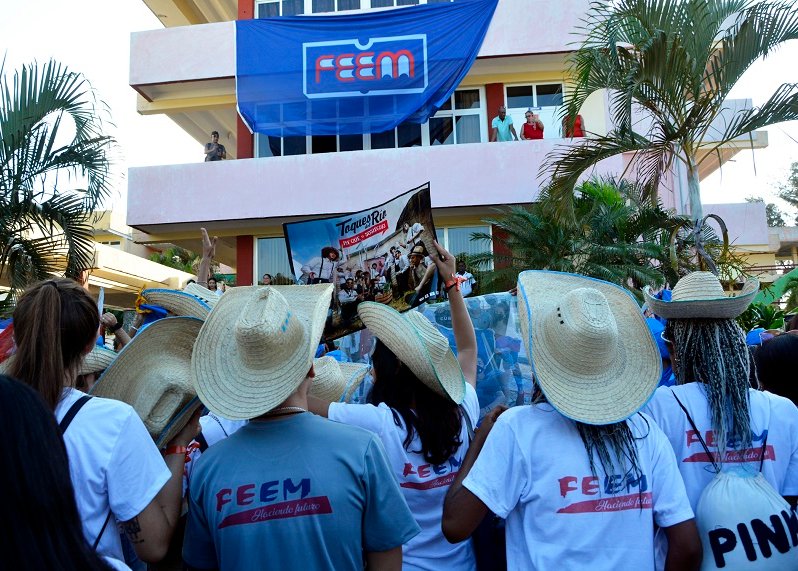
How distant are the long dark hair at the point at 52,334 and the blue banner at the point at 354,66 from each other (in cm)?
1116

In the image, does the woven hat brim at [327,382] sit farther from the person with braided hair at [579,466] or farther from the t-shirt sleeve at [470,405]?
the person with braided hair at [579,466]

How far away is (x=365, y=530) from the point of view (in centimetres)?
182

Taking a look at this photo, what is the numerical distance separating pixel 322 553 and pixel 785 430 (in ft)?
5.55

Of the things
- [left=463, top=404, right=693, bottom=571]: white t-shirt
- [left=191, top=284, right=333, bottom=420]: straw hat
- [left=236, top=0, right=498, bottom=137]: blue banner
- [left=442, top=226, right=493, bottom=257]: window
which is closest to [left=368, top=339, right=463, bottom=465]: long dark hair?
[left=463, top=404, right=693, bottom=571]: white t-shirt

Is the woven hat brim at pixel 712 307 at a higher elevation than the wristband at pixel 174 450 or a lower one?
higher

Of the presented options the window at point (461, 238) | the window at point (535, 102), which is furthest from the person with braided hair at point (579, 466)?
the window at point (535, 102)

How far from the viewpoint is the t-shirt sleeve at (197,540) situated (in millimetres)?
1861

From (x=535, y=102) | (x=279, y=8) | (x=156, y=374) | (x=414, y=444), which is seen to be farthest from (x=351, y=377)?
(x=279, y=8)

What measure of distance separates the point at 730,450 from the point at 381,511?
4.14ft

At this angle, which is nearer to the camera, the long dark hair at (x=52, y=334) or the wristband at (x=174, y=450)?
the long dark hair at (x=52, y=334)

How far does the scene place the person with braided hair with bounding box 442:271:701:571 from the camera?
1.87m

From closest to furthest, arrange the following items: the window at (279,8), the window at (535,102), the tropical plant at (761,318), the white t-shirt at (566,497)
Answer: the white t-shirt at (566,497) → the tropical plant at (761,318) → the window at (535,102) → the window at (279,8)

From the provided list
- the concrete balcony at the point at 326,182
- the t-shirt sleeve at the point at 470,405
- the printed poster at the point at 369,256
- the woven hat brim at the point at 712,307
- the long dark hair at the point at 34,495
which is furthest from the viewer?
the concrete balcony at the point at 326,182

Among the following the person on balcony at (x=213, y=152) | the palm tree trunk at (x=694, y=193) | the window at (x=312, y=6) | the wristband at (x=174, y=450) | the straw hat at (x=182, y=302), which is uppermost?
the window at (x=312, y=6)
